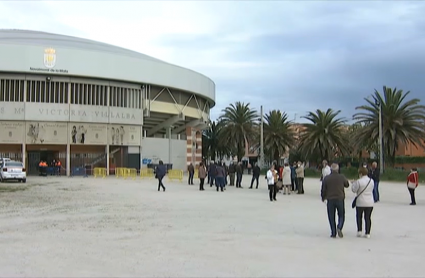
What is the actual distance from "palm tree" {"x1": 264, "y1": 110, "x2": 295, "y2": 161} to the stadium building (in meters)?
11.1

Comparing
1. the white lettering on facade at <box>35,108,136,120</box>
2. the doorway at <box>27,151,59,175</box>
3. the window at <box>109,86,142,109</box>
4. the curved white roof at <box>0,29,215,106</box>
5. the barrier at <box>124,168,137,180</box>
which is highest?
the curved white roof at <box>0,29,215,106</box>

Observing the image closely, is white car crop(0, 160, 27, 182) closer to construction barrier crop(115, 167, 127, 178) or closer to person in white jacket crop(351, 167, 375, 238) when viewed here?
construction barrier crop(115, 167, 127, 178)

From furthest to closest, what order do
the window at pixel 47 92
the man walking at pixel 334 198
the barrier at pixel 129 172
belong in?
the window at pixel 47 92 → the barrier at pixel 129 172 → the man walking at pixel 334 198

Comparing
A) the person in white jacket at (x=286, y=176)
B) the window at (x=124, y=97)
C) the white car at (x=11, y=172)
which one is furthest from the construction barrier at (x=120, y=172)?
the person in white jacket at (x=286, y=176)

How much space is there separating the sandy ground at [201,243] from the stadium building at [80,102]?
30.5m

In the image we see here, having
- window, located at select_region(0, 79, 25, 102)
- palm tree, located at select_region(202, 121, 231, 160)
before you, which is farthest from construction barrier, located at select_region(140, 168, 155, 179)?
palm tree, located at select_region(202, 121, 231, 160)

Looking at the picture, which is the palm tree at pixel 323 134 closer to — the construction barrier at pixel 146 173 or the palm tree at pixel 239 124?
the palm tree at pixel 239 124

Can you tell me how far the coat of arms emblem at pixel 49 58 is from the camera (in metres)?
44.4

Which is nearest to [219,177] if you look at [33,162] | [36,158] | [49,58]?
[49,58]

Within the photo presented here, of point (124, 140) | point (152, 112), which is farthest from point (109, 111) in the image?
point (152, 112)

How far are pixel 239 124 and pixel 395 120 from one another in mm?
22282

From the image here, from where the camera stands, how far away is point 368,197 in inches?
417

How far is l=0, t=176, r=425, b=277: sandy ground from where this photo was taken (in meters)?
7.39

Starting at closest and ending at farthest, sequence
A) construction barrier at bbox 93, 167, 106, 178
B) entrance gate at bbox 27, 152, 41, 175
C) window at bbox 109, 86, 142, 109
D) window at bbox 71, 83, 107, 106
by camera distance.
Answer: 1. construction barrier at bbox 93, 167, 106, 178
2. window at bbox 71, 83, 107, 106
3. entrance gate at bbox 27, 152, 41, 175
4. window at bbox 109, 86, 142, 109
